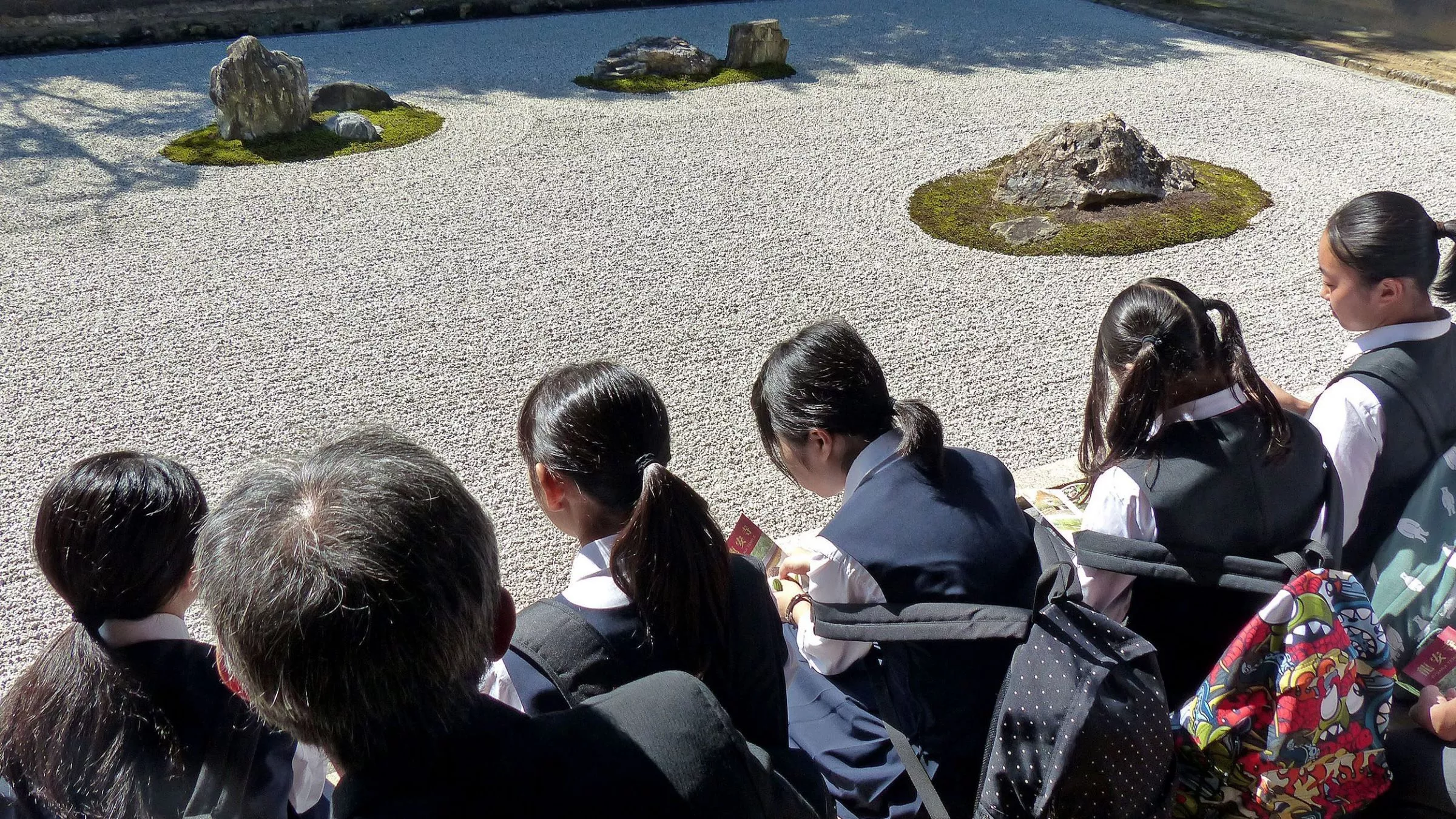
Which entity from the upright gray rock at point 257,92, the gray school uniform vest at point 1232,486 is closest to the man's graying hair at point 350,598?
the gray school uniform vest at point 1232,486

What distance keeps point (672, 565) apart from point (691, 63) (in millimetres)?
8449

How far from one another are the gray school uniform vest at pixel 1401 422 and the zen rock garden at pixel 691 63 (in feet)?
24.2

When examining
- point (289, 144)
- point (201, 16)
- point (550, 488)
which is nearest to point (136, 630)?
point (550, 488)

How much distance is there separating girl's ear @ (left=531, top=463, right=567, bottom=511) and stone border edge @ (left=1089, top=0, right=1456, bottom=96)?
32.9 ft

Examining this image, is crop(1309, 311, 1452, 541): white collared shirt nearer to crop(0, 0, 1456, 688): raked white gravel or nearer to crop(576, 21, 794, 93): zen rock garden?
crop(0, 0, 1456, 688): raked white gravel

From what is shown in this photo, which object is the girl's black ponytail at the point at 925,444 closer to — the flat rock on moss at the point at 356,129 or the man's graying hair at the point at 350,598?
the man's graying hair at the point at 350,598

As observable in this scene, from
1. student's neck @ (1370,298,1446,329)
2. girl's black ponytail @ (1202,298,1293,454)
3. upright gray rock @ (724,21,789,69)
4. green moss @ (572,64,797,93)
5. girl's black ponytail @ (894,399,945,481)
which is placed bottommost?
girl's black ponytail @ (894,399,945,481)

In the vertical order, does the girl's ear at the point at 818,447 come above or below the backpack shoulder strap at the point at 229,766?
above

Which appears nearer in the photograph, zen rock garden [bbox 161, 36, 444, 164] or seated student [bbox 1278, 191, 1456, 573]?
seated student [bbox 1278, 191, 1456, 573]

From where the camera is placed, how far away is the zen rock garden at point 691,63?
9234 millimetres

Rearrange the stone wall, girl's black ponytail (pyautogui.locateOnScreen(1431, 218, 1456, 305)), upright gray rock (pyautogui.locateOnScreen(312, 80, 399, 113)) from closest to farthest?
girl's black ponytail (pyautogui.locateOnScreen(1431, 218, 1456, 305))
upright gray rock (pyautogui.locateOnScreen(312, 80, 399, 113))
the stone wall

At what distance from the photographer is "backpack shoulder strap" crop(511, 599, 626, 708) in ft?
5.36

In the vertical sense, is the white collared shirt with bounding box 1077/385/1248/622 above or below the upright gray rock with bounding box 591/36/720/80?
below

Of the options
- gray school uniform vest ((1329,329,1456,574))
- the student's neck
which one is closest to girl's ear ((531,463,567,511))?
gray school uniform vest ((1329,329,1456,574))
